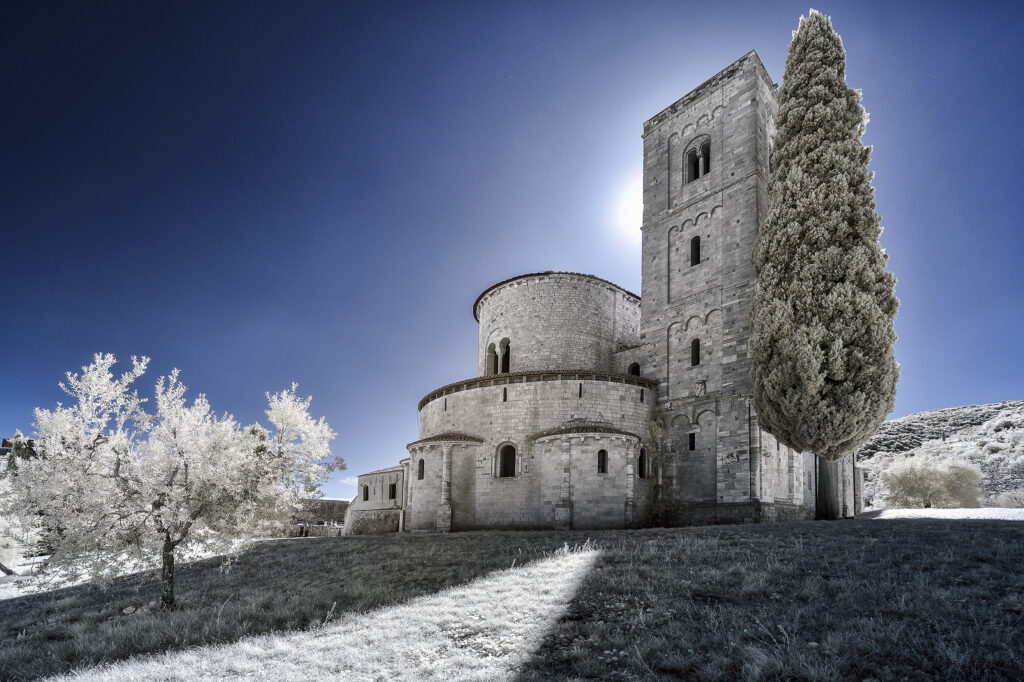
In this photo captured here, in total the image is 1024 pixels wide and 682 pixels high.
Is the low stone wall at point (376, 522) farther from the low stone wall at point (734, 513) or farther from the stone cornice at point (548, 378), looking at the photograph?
the low stone wall at point (734, 513)

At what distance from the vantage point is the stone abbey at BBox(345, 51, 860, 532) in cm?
2069

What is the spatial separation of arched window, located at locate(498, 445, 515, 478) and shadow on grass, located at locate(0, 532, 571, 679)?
4389 mm

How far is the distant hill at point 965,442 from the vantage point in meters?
35.2

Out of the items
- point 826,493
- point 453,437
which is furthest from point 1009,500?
point 453,437

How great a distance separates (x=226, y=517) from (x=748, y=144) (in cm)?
2273

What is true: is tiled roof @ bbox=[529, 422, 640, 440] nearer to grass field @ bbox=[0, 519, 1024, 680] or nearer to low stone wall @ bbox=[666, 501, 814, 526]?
low stone wall @ bbox=[666, 501, 814, 526]

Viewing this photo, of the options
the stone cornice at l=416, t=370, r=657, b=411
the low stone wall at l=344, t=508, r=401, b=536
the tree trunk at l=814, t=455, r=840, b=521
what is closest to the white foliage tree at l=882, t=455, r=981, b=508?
the tree trunk at l=814, t=455, r=840, b=521

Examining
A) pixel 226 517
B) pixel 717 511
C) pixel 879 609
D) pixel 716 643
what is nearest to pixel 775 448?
pixel 717 511

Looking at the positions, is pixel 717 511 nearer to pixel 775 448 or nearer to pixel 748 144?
pixel 775 448

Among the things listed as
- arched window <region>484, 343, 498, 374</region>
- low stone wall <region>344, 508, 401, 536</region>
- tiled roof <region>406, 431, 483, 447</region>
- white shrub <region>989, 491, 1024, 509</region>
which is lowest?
low stone wall <region>344, 508, 401, 536</region>

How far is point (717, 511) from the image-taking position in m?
20.3

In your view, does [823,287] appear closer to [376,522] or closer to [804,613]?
[804,613]

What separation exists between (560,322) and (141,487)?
1929 centimetres

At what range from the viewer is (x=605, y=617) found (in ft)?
26.6
